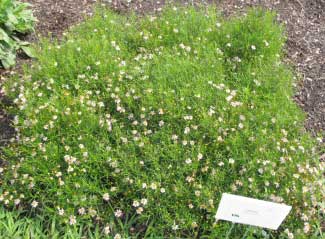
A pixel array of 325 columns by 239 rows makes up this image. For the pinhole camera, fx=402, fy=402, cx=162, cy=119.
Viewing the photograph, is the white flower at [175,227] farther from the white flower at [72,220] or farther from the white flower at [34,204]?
the white flower at [34,204]

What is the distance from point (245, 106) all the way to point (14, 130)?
211cm

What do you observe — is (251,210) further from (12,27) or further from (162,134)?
(12,27)

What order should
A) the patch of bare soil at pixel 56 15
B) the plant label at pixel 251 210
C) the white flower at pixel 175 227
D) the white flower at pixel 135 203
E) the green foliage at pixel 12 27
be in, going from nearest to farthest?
the plant label at pixel 251 210, the white flower at pixel 175 227, the white flower at pixel 135 203, the green foliage at pixel 12 27, the patch of bare soil at pixel 56 15

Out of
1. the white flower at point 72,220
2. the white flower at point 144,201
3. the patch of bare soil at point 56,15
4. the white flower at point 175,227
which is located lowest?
the white flower at point 72,220

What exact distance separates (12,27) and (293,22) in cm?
316

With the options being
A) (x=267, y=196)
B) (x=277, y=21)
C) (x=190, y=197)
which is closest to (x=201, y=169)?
(x=190, y=197)

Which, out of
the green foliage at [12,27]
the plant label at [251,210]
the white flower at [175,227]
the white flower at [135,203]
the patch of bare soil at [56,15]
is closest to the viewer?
the plant label at [251,210]

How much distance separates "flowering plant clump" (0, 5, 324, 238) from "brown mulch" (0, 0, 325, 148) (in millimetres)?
347

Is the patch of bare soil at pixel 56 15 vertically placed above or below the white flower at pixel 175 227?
above

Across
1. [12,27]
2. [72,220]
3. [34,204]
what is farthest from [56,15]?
[72,220]

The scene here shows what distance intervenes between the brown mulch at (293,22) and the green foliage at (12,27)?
0.14 metres

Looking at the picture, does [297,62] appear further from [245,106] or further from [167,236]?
[167,236]

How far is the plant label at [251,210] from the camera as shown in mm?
2318

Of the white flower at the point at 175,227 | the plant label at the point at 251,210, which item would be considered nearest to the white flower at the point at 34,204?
the white flower at the point at 175,227
